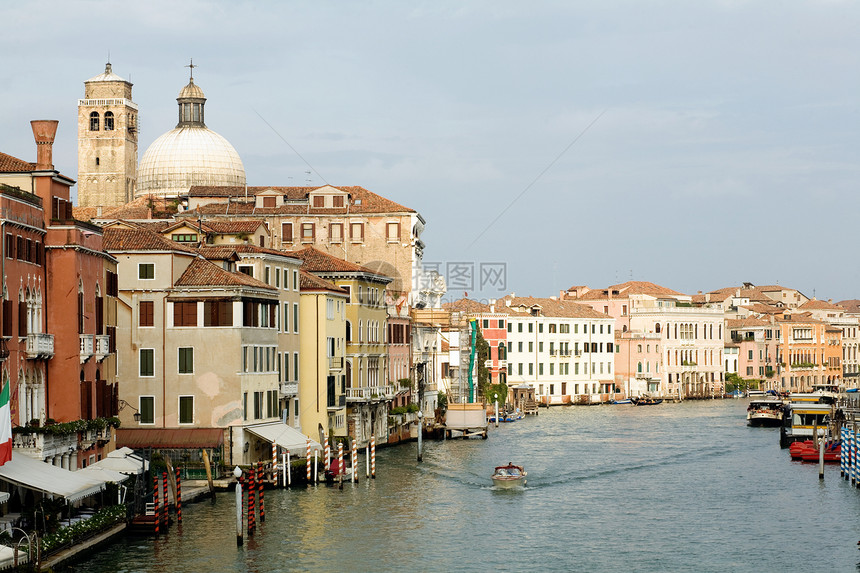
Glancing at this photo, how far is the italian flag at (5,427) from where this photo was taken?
26.9 m

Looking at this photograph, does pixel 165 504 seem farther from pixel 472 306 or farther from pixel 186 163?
pixel 472 306

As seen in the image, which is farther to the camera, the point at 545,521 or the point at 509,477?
the point at 509,477

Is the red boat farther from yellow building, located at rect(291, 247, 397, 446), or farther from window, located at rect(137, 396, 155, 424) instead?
window, located at rect(137, 396, 155, 424)

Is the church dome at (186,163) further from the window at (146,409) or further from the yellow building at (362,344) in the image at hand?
the window at (146,409)

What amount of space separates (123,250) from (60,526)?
14.7m

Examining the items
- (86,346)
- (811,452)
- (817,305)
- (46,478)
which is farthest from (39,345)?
(817,305)

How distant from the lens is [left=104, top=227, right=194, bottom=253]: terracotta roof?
4203 cm

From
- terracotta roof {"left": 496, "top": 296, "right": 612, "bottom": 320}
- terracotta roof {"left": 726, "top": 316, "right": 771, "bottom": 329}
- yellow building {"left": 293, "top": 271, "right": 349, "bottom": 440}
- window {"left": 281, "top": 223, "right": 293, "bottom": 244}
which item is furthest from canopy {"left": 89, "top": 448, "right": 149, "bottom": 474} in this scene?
terracotta roof {"left": 726, "top": 316, "right": 771, "bottom": 329}

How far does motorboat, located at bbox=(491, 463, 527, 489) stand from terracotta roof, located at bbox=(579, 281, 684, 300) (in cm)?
7602

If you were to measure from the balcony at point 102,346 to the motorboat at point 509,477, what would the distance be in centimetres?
1407

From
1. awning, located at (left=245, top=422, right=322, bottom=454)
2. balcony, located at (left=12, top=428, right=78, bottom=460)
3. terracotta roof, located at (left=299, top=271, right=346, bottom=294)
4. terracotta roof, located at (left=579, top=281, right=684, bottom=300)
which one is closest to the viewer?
balcony, located at (left=12, top=428, right=78, bottom=460)

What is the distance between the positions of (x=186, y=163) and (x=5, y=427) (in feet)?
182

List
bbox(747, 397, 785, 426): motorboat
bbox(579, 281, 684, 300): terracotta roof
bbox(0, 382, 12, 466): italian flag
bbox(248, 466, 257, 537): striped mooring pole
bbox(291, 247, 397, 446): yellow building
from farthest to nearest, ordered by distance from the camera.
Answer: bbox(579, 281, 684, 300): terracotta roof, bbox(747, 397, 785, 426): motorboat, bbox(291, 247, 397, 446): yellow building, bbox(248, 466, 257, 537): striped mooring pole, bbox(0, 382, 12, 466): italian flag

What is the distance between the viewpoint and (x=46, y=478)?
2825 centimetres
